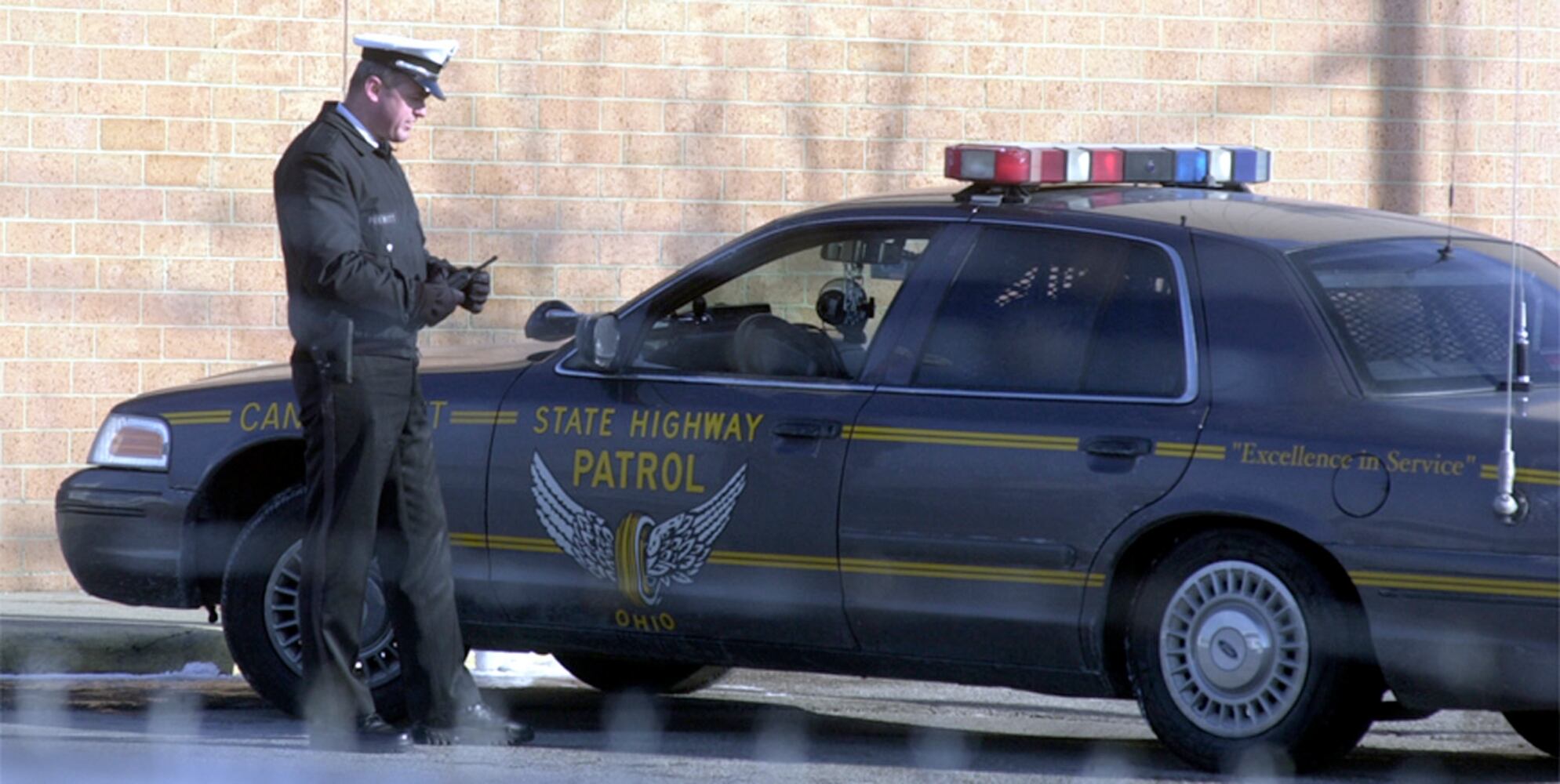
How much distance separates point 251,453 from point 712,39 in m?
3.54

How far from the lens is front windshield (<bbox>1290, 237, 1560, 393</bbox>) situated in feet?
18.1

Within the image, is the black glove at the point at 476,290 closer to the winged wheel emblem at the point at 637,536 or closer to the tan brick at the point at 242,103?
the winged wheel emblem at the point at 637,536

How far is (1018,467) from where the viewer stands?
5.68 m

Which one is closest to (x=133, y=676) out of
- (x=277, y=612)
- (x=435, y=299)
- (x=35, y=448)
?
(x=35, y=448)

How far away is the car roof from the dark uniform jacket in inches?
44.1

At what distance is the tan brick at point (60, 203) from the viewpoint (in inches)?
356

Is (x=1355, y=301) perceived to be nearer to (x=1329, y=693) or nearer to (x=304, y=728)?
(x=1329, y=693)

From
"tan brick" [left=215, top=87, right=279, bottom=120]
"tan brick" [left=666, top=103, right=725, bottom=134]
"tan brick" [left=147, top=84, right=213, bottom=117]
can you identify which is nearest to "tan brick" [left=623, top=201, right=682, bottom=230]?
"tan brick" [left=666, top=103, right=725, bottom=134]

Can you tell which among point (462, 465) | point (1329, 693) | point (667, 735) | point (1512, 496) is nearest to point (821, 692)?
point (667, 735)

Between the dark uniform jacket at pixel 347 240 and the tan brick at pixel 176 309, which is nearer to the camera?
the dark uniform jacket at pixel 347 240

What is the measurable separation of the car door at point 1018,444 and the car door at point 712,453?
5.0 inches

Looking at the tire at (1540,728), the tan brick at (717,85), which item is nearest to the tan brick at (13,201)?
the tan brick at (717,85)

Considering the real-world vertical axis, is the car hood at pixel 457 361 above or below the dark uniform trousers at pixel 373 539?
above

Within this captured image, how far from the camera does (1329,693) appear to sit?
5402 mm
